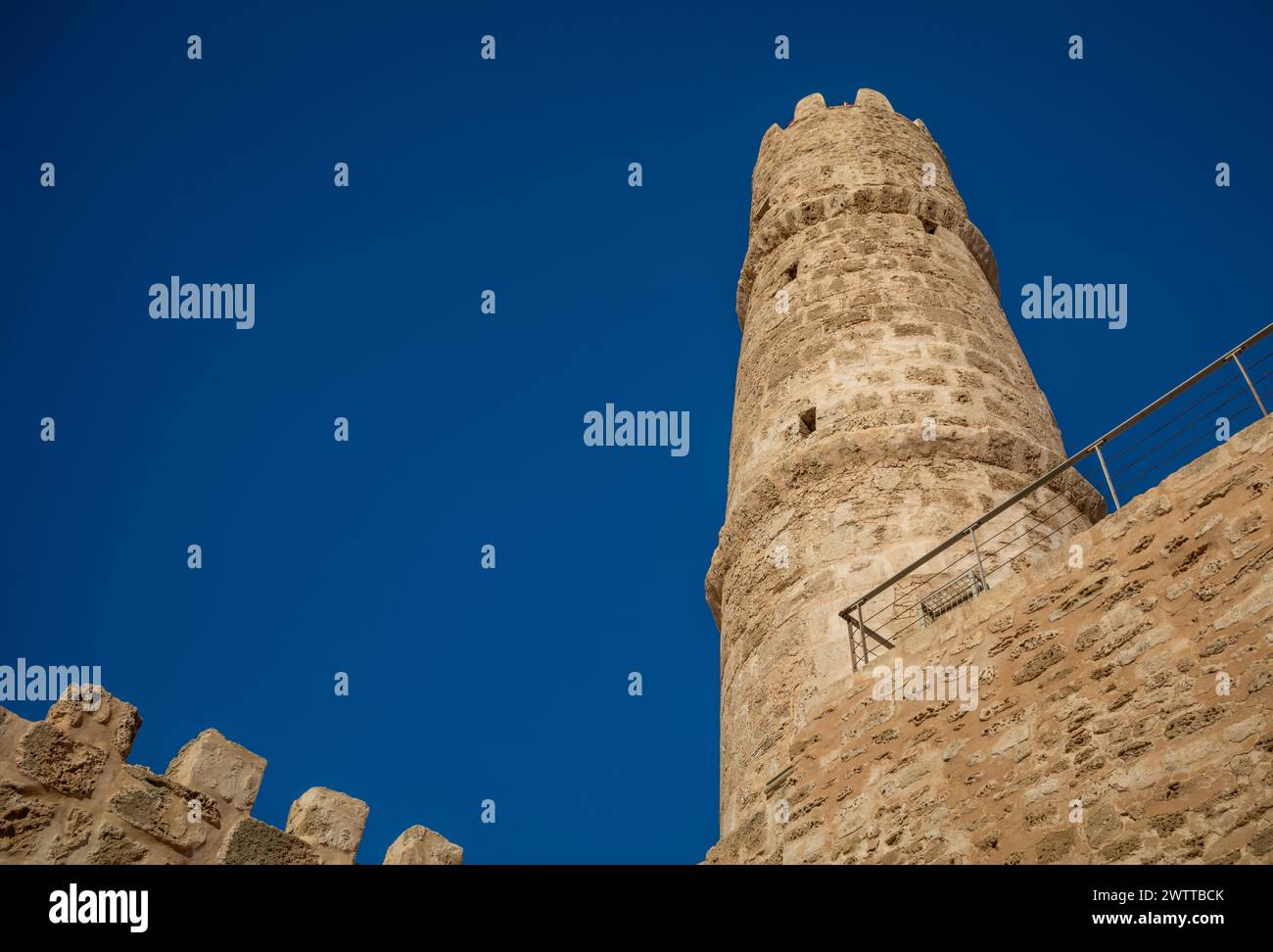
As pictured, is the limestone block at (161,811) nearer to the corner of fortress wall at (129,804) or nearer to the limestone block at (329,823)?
the corner of fortress wall at (129,804)

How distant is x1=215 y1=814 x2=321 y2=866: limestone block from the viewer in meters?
5.95

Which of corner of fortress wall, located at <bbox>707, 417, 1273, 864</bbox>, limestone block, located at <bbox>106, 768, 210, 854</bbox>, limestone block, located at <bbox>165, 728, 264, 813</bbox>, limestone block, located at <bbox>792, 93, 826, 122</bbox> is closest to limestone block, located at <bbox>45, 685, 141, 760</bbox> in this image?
limestone block, located at <bbox>106, 768, 210, 854</bbox>

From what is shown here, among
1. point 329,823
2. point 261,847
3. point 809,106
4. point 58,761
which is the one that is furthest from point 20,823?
point 809,106

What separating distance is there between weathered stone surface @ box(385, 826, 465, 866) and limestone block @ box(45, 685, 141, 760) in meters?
1.57

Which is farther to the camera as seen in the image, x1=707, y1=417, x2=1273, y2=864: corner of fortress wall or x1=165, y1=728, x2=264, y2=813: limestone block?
x1=165, y1=728, x2=264, y2=813: limestone block

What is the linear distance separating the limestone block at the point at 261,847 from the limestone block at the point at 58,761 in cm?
75

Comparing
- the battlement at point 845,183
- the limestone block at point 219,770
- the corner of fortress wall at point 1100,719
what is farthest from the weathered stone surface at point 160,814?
the battlement at point 845,183

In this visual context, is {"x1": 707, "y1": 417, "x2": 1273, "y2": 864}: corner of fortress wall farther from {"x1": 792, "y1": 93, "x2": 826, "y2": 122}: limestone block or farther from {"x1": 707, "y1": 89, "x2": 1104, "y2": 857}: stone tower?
{"x1": 792, "y1": 93, "x2": 826, "y2": 122}: limestone block

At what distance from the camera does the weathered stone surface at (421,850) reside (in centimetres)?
652

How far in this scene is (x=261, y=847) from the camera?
20.0 ft
